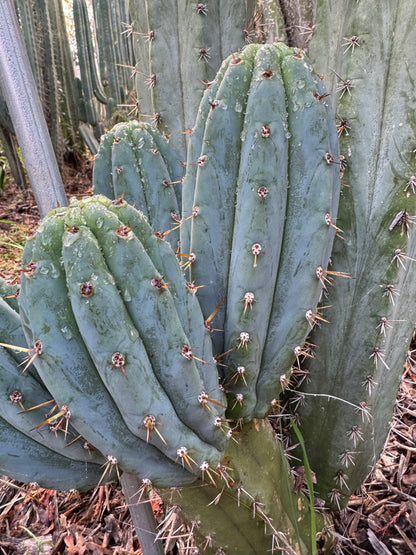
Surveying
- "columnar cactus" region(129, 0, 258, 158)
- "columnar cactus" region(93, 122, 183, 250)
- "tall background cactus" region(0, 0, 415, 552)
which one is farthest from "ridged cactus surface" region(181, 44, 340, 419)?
"columnar cactus" region(129, 0, 258, 158)

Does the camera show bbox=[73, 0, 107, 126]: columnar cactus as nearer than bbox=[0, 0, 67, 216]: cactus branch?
No

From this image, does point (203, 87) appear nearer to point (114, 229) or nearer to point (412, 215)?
point (412, 215)

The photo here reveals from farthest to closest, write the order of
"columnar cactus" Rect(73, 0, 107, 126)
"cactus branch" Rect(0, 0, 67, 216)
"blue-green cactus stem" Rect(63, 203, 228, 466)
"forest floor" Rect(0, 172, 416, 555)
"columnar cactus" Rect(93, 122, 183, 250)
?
"columnar cactus" Rect(73, 0, 107, 126)
"forest floor" Rect(0, 172, 416, 555)
"columnar cactus" Rect(93, 122, 183, 250)
"cactus branch" Rect(0, 0, 67, 216)
"blue-green cactus stem" Rect(63, 203, 228, 466)

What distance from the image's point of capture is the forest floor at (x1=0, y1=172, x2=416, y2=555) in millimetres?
1507

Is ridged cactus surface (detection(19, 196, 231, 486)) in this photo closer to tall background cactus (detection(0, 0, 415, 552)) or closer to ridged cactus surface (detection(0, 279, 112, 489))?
tall background cactus (detection(0, 0, 415, 552))

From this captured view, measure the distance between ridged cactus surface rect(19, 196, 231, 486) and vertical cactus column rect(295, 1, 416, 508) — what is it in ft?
1.85

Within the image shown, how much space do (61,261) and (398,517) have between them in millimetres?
1398

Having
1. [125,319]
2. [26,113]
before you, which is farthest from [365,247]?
[26,113]

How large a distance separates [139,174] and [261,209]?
527 millimetres

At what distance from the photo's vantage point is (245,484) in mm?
1104

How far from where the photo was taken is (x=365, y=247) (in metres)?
1.29

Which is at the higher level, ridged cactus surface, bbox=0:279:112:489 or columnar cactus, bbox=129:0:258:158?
columnar cactus, bbox=129:0:258:158

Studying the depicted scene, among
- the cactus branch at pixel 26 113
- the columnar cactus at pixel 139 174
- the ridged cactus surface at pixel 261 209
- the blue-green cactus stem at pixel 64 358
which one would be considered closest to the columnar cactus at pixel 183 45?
the columnar cactus at pixel 139 174

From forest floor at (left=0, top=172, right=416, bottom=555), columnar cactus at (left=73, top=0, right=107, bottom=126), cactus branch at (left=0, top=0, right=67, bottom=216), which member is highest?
cactus branch at (left=0, top=0, right=67, bottom=216)
